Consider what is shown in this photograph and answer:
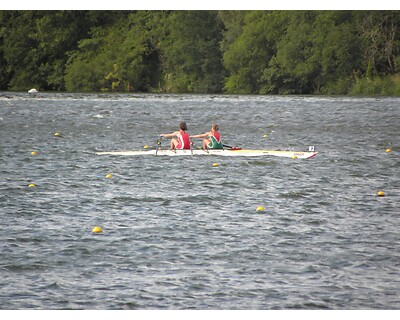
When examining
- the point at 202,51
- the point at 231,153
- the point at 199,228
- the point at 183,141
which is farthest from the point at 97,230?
the point at 202,51

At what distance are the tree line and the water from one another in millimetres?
33138

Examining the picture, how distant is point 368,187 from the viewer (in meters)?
23.6

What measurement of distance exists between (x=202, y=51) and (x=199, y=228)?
67630 mm

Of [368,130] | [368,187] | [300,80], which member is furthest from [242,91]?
[368,187]

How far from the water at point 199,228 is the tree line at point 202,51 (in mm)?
33138

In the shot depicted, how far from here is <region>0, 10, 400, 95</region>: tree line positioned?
69875mm

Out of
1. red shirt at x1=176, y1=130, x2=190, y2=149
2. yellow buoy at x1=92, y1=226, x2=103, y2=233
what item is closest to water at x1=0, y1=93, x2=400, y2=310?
yellow buoy at x1=92, y1=226, x2=103, y2=233

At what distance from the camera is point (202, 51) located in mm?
84812

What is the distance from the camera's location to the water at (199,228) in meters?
13.5

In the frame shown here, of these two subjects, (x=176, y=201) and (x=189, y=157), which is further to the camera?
(x=189, y=157)

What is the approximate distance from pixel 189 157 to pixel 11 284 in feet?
53.9

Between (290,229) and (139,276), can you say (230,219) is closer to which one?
(290,229)
